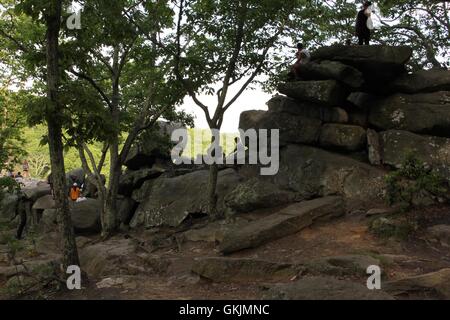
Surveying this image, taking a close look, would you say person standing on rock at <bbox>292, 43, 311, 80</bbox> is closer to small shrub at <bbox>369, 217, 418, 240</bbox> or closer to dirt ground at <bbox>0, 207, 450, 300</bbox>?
dirt ground at <bbox>0, 207, 450, 300</bbox>

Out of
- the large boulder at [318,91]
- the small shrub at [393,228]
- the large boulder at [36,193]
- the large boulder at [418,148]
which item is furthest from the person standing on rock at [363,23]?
the large boulder at [36,193]

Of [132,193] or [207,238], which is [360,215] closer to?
[207,238]

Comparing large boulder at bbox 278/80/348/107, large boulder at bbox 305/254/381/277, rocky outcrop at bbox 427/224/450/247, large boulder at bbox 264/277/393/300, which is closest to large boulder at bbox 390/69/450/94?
large boulder at bbox 278/80/348/107

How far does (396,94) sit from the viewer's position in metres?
17.7

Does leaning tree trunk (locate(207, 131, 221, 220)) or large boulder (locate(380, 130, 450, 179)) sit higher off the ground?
large boulder (locate(380, 130, 450, 179))

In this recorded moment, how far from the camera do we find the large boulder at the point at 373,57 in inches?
656

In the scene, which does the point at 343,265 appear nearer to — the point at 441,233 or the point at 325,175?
the point at 441,233

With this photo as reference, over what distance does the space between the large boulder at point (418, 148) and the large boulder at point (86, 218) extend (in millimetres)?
14174

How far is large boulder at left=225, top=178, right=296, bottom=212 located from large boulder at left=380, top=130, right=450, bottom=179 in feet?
13.6

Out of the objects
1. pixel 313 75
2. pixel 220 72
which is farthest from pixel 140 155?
pixel 313 75

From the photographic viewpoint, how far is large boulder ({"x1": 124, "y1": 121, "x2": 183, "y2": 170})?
2261 cm

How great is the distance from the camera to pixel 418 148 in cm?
1566
